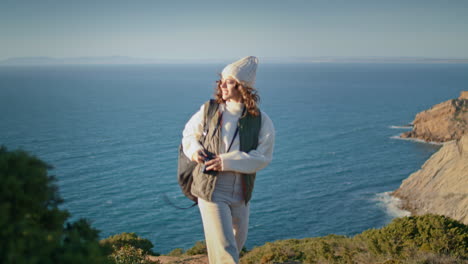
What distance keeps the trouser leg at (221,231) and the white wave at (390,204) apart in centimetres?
3644

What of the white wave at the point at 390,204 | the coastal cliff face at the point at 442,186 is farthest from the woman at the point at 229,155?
the white wave at the point at 390,204

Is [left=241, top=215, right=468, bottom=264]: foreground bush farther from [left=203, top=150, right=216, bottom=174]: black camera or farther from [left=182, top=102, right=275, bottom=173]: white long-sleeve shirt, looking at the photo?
[left=203, top=150, right=216, bottom=174]: black camera

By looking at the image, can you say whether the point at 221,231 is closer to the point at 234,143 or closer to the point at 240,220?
the point at 240,220

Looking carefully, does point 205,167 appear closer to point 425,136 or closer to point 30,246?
Result: point 30,246

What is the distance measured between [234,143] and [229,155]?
23 centimetres

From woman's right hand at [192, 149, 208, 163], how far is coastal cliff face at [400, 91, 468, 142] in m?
66.7

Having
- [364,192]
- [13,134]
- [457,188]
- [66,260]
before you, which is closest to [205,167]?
[66,260]

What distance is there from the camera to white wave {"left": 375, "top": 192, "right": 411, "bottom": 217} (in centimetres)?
3766

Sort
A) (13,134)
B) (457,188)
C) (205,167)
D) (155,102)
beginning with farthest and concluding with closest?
(155,102), (13,134), (457,188), (205,167)

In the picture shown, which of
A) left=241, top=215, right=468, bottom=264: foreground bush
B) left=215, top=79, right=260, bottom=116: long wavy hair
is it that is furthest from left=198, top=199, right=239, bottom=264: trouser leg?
left=241, top=215, right=468, bottom=264: foreground bush

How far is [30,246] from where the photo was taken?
1.77 meters

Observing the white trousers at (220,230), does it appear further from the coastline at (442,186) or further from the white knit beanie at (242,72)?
the coastline at (442,186)

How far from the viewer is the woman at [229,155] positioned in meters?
3.96

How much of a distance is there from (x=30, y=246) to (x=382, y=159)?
5853cm
